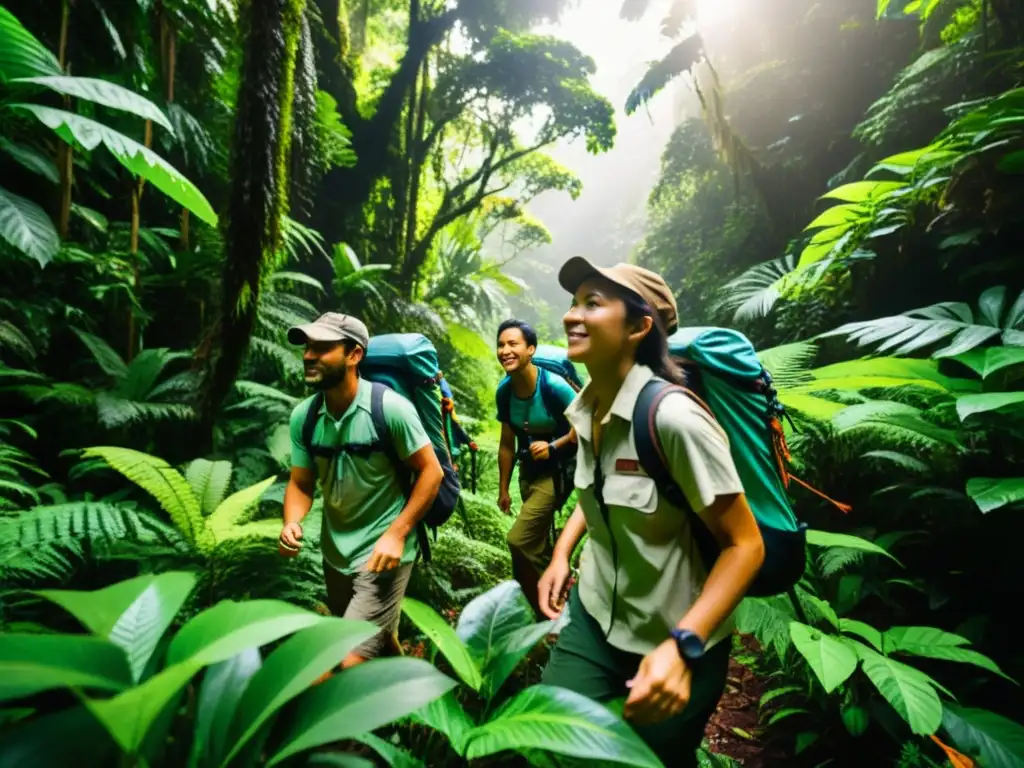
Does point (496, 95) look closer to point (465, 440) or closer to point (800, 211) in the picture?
point (800, 211)

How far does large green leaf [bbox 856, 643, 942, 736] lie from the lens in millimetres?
1918

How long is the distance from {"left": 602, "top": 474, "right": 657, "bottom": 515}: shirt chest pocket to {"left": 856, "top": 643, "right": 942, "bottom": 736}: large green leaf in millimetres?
1621

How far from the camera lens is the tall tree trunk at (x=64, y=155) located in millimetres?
3367

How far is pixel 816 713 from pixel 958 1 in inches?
411

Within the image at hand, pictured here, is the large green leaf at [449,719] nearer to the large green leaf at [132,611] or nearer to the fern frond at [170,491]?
the large green leaf at [132,611]

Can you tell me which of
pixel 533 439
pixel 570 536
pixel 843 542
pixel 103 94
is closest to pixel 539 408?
pixel 533 439

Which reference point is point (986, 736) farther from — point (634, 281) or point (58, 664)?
point (58, 664)

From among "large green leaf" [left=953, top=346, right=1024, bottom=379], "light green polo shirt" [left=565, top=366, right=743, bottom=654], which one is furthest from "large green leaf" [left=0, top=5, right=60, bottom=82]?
"large green leaf" [left=953, top=346, right=1024, bottom=379]

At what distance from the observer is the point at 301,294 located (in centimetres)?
747

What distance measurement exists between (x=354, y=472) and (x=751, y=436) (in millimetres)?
1602

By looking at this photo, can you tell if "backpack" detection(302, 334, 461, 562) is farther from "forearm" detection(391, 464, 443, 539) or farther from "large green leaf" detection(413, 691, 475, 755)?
"large green leaf" detection(413, 691, 475, 755)

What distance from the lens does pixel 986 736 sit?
6.86 ft

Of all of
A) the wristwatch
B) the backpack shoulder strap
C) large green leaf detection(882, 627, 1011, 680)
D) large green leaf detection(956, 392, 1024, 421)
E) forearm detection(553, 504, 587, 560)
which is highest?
the backpack shoulder strap

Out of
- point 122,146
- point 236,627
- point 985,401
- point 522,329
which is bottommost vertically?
point 985,401
